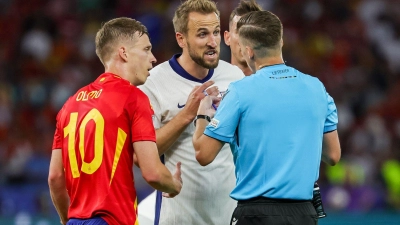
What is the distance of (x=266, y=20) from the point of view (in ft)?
13.9

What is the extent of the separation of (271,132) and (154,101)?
1281 millimetres

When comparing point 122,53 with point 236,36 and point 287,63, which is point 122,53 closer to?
point 236,36

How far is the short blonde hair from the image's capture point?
5.26 m

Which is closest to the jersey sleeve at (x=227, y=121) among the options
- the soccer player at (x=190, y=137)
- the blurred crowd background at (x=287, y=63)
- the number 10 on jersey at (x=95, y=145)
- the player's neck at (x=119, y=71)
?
the number 10 on jersey at (x=95, y=145)

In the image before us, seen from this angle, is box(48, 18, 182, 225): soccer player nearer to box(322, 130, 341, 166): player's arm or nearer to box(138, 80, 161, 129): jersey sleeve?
box(138, 80, 161, 129): jersey sleeve

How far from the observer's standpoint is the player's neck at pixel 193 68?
531 centimetres

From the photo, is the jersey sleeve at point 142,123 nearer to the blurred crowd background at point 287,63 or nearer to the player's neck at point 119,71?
the player's neck at point 119,71

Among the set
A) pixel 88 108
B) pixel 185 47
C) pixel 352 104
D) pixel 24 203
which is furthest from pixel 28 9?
pixel 88 108

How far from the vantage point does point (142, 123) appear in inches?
164

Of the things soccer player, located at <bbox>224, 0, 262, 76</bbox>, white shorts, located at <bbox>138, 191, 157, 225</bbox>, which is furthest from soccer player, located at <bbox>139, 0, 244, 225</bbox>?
white shorts, located at <bbox>138, 191, 157, 225</bbox>

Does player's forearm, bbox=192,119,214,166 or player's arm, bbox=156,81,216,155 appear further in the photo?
player's arm, bbox=156,81,216,155

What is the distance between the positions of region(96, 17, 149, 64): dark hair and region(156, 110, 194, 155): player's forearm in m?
0.67

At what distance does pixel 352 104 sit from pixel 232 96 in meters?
10.2

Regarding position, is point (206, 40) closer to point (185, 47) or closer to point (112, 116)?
point (185, 47)
